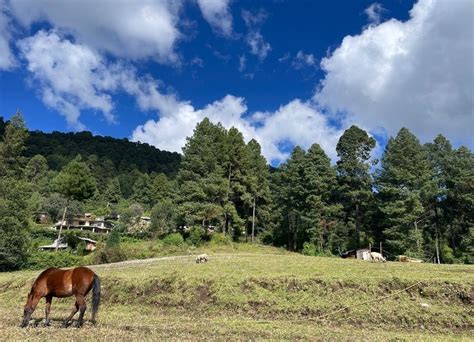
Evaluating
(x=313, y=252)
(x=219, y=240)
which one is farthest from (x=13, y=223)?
(x=313, y=252)

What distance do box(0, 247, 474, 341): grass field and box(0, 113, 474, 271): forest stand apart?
23.5 meters

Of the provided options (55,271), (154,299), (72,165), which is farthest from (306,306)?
(72,165)

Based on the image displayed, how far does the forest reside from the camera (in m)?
45.9

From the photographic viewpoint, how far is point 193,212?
4997 centimetres

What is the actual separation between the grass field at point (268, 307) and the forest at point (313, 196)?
23513 millimetres

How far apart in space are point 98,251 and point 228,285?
22.7 metres

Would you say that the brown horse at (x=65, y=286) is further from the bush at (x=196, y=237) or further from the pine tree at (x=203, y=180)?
the pine tree at (x=203, y=180)

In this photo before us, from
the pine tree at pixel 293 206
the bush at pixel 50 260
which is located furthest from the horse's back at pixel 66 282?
the pine tree at pixel 293 206

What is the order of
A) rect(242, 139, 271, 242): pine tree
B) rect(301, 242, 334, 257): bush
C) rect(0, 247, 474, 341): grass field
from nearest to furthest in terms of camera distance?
rect(0, 247, 474, 341): grass field < rect(301, 242, 334, 257): bush < rect(242, 139, 271, 242): pine tree

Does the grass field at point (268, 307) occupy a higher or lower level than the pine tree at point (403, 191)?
lower

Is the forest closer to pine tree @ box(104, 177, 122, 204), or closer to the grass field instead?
the grass field

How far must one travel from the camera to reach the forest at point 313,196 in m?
45.9

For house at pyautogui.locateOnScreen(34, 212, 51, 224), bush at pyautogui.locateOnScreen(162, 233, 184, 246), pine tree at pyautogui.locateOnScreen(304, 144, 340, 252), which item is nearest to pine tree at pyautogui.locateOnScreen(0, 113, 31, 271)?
bush at pyautogui.locateOnScreen(162, 233, 184, 246)

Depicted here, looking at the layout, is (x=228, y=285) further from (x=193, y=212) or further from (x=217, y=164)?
(x=217, y=164)
